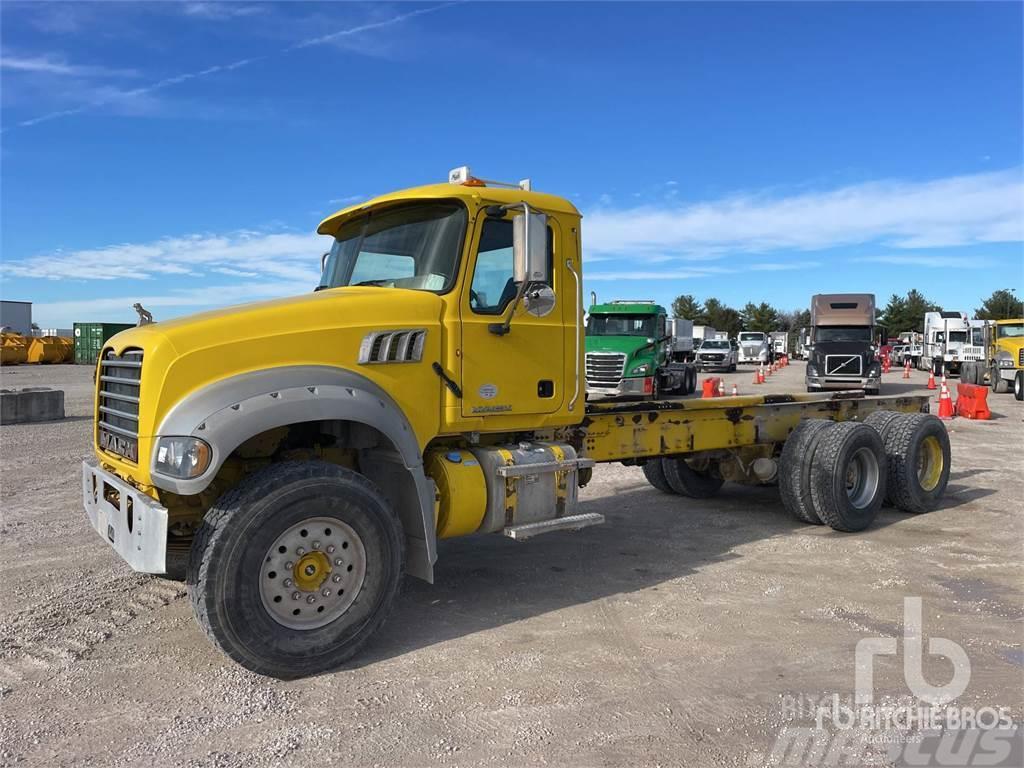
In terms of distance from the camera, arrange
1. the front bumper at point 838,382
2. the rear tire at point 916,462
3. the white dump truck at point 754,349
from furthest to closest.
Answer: the white dump truck at point 754,349, the front bumper at point 838,382, the rear tire at point 916,462

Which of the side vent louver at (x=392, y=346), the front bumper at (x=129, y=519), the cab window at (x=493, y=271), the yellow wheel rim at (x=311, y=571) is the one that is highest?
the cab window at (x=493, y=271)

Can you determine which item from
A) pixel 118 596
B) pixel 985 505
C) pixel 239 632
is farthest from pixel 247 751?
pixel 985 505

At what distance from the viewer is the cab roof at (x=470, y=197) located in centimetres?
516

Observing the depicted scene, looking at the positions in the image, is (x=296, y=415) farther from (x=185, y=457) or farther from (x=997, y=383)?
(x=997, y=383)

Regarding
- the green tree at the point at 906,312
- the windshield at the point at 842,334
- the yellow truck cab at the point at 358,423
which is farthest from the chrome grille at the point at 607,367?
the green tree at the point at 906,312

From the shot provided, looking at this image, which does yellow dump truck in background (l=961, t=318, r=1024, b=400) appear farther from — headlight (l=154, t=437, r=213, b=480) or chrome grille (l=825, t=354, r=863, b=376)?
headlight (l=154, t=437, r=213, b=480)

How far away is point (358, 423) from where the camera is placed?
16.0 feet

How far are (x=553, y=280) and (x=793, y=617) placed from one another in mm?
2723

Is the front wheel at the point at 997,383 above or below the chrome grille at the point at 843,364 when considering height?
below

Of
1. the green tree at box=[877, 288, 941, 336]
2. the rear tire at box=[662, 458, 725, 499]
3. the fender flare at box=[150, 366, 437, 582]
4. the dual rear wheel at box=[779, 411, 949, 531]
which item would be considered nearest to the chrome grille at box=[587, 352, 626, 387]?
the rear tire at box=[662, 458, 725, 499]

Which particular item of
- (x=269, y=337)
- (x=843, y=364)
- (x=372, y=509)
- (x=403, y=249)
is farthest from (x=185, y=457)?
(x=843, y=364)

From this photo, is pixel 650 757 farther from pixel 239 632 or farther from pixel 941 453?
pixel 941 453

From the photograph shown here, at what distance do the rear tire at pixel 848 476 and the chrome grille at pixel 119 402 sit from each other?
18.6ft

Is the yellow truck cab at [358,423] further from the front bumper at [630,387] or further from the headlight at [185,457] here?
the front bumper at [630,387]
